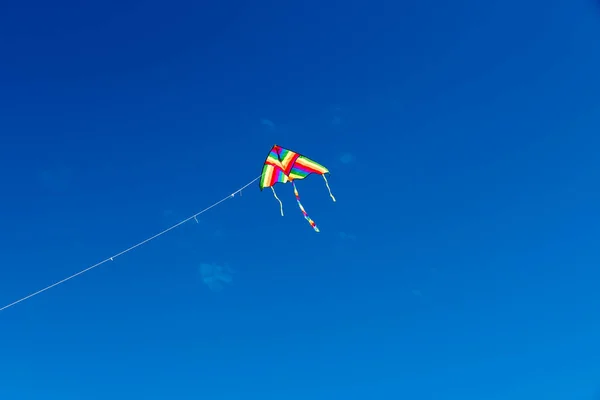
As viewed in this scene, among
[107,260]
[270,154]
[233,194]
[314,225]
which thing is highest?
[270,154]

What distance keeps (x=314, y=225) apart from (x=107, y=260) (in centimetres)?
586

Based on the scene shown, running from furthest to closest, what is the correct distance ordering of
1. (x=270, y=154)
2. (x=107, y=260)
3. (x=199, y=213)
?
(x=270, y=154) → (x=199, y=213) → (x=107, y=260)

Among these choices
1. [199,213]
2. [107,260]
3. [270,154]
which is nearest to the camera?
[107,260]

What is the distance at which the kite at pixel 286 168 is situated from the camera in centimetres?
1505

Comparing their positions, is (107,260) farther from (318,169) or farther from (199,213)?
(318,169)

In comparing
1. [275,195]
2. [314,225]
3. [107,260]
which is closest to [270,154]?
[275,195]

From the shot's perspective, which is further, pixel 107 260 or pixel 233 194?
pixel 233 194

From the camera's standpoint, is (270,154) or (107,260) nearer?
(107,260)

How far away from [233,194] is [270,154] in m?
1.71

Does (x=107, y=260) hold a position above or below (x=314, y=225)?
below

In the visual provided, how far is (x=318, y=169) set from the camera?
15367mm

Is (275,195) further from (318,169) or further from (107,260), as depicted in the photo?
(107,260)

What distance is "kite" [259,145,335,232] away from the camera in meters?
15.1

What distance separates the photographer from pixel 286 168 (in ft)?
50.3
